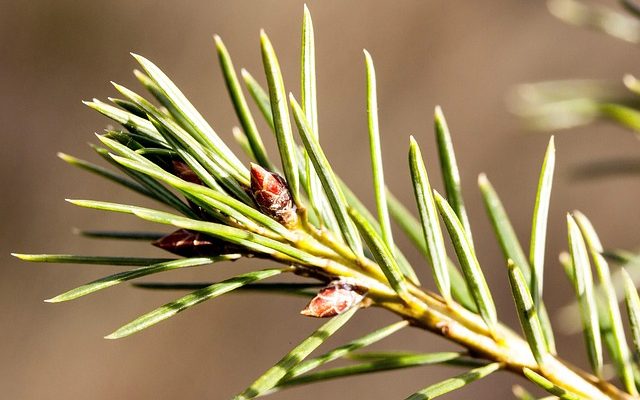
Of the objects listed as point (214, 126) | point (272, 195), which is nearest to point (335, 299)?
point (272, 195)

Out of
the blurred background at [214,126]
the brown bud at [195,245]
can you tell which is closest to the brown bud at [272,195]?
the brown bud at [195,245]

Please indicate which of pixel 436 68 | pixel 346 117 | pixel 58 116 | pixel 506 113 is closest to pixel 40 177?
pixel 58 116

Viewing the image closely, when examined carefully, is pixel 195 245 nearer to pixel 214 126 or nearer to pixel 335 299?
pixel 335 299

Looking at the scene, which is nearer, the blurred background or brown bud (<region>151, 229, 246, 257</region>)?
brown bud (<region>151, 229, 246, 257</region>)

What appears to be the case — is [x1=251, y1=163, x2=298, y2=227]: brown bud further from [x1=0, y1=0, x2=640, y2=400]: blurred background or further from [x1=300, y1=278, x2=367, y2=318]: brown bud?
[x1=0, y1=0, x2=640, y2=400]: blurred background

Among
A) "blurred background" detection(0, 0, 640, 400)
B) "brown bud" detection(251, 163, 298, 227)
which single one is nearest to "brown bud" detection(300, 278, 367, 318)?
"brown bud" detection(251, 163, 298, 227)

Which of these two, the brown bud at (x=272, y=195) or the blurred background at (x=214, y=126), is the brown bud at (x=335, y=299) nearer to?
the brown bud at (x=272, y=195)

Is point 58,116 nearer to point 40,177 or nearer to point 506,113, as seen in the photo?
point 40,177
